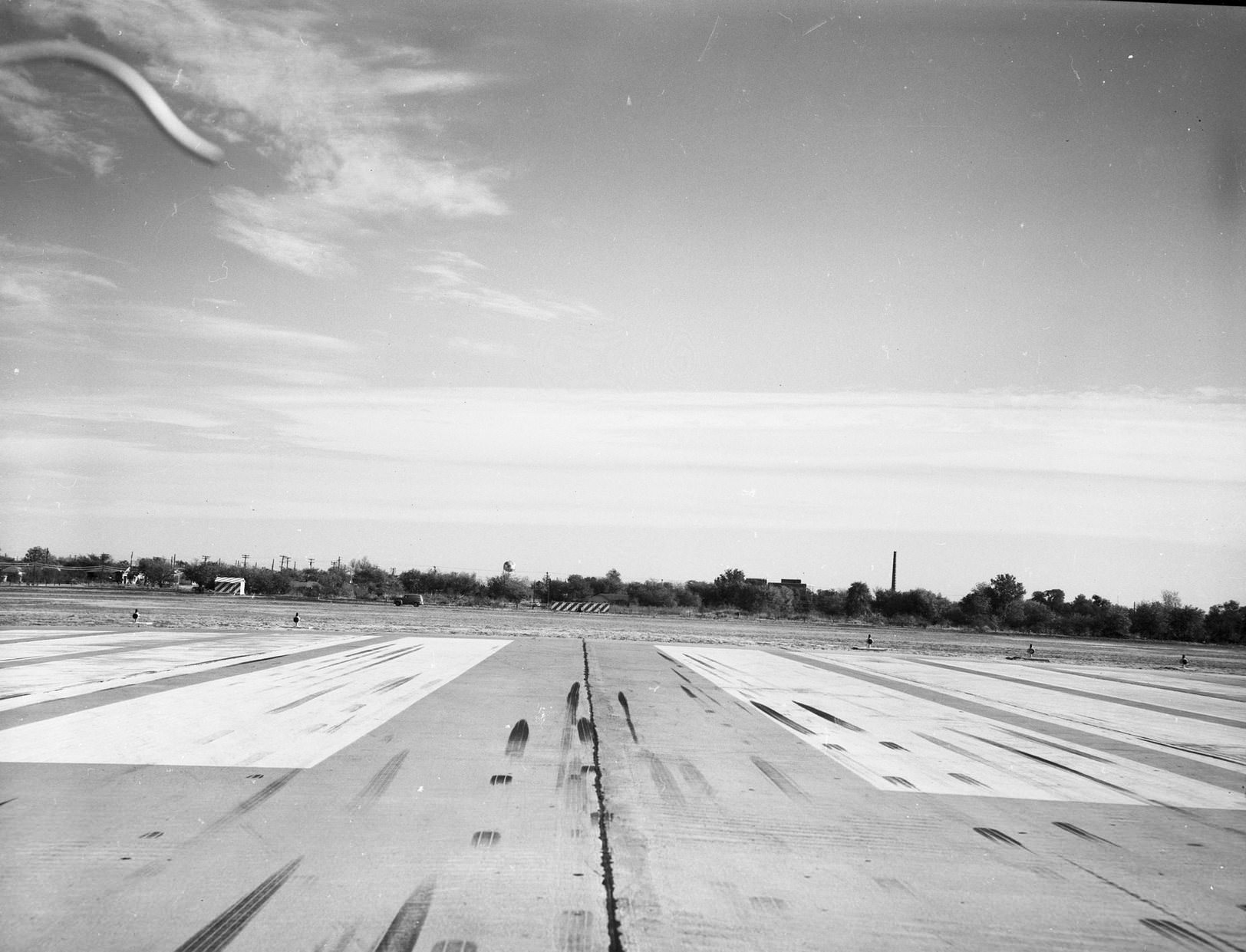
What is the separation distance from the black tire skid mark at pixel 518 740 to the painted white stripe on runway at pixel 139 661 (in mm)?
5960

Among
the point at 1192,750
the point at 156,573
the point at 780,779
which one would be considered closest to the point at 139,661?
the point at 780,779

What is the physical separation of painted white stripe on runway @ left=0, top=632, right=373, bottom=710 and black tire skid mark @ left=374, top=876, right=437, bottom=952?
780 centimetres

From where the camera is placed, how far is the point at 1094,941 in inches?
175

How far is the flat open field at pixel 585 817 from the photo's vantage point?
14.6 feet

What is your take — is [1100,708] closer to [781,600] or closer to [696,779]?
[696,779]

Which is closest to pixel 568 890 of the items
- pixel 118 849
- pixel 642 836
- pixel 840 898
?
pixel 642 836

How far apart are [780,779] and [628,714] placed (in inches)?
152

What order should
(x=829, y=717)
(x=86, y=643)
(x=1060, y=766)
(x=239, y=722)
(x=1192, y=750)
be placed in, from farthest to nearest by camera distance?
1. (x=86, y=643)
2. (x=829, y=717)
3. (x=1192, y=750)
4. (x=239, y=722)
5. (x=1060, y=766)

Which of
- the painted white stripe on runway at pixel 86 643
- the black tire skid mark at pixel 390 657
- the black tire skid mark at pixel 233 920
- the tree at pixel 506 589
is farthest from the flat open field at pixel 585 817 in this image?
the tree at pixel 506 589

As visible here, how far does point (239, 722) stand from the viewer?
952 cm

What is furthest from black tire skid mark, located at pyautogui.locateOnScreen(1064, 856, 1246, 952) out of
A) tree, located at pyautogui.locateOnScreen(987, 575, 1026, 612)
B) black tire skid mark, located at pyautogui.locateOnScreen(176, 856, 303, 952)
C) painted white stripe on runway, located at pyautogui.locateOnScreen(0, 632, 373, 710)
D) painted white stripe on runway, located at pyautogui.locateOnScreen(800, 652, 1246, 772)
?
tree, located at pyautogui.locateOnScreen(987, 575, 1026, 612)

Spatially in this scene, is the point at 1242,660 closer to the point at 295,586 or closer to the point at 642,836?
the point at 642,836

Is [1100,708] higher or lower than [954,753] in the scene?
lower

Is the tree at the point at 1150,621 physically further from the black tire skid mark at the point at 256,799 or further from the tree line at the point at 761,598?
the black tire skid mark at the point at 256,799
